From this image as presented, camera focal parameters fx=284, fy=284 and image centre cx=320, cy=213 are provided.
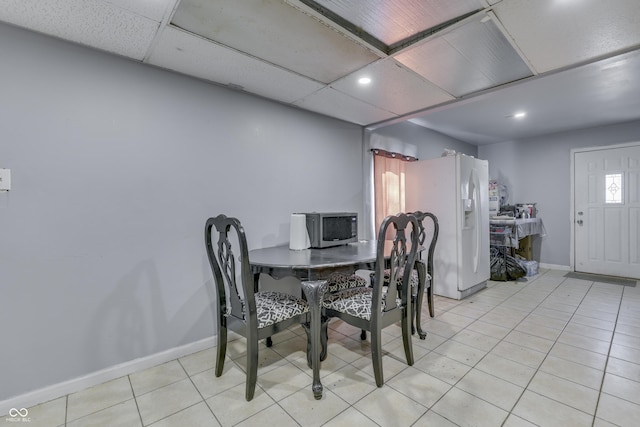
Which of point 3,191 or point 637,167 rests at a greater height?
point 637,167

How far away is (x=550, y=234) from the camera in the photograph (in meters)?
4.95

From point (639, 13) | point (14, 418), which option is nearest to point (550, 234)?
point (639, 13)

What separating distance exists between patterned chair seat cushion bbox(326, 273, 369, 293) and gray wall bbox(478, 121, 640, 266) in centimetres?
433

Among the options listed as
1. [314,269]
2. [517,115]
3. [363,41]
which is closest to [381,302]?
[314,269]

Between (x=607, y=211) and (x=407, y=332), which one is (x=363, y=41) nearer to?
(x=407, y=332)

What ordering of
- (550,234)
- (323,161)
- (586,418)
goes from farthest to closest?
(550,234) < (323,161) < (586,418)

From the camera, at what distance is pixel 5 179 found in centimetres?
164

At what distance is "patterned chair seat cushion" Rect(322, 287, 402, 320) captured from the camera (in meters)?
→ 1.85

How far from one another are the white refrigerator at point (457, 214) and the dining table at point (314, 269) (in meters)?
1.65

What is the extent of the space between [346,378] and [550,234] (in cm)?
495

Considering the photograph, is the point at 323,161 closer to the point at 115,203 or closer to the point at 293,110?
the point at 293,110

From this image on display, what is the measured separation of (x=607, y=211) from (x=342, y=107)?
15.0 ft

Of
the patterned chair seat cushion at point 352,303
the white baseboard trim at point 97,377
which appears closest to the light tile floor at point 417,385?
the white baseboard trim at point 97,377

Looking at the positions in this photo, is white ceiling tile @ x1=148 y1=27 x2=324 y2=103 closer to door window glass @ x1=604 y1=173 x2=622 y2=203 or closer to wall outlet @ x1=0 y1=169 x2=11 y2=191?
wall outlet @ x1=0 y1=169 x2=11 y2=191
